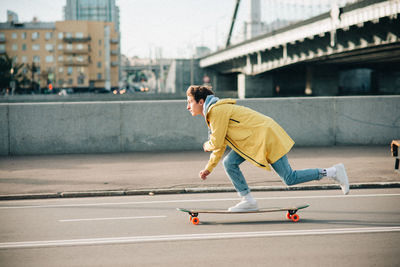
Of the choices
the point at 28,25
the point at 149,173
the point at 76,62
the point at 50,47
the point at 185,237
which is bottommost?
the point at 185,237

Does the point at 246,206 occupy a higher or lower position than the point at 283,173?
lower

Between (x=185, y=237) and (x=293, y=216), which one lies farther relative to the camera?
(x=293, y=216)

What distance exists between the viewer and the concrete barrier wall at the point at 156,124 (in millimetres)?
12391

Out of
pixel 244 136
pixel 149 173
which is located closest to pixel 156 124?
pixel 149 173

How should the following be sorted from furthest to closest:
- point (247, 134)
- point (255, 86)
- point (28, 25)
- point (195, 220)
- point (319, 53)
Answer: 1. point (28, 25)
2. point (255, 86)
3. point (319, 53)
4. point (195, 220)
5. point (247, 134)

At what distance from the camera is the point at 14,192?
7.91 meters

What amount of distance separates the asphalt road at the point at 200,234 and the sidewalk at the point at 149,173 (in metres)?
0.76

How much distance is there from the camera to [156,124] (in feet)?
41.3

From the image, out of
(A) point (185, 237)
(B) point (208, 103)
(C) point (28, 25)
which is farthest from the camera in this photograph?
(C) point (28, 25)

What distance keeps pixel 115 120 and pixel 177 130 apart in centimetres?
171

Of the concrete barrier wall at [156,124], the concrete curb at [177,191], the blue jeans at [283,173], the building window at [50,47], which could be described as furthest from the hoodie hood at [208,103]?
the building window at [50,47]

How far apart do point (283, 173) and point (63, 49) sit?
109 metres

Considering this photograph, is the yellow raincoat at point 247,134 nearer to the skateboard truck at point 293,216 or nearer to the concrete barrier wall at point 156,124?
the skateboard truck at point 293,216

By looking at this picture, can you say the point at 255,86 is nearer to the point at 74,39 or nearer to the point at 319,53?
the point at 319,53
